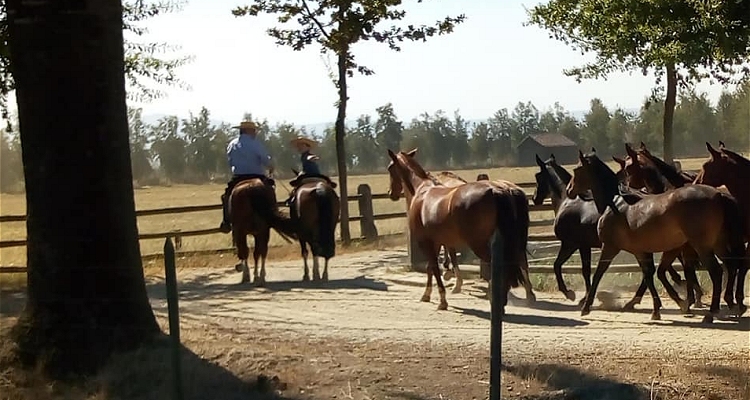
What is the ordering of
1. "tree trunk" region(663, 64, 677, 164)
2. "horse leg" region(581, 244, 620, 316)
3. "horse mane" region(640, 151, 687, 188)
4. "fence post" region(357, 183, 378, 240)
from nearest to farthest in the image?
"horse leg" region(581, 244, 620, 316) < "horse mane" region(640, 151, 687, 188) < "tree trunk" region(663, 64, 677, 164) < "fence post" region(357, 183, 378, 240)

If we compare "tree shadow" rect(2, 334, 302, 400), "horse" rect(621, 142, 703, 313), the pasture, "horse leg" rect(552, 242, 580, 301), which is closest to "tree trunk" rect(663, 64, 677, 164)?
the pasture

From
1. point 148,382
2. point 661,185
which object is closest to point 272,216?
point 661,185

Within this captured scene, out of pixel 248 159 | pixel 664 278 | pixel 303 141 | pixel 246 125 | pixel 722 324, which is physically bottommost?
pixel 722 324

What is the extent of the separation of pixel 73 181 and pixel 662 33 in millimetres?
9093

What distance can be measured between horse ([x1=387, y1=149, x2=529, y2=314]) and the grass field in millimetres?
5284

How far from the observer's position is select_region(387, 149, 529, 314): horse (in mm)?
9812

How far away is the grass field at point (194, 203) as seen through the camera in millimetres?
19312

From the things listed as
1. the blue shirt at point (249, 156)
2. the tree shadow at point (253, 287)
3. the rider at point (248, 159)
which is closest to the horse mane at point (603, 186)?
the tree shadow at point (253, 287)

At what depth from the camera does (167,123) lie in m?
40.5

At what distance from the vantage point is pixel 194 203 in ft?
103

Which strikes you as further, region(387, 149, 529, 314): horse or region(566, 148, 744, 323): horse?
region(387, 149, 529, 314): horse

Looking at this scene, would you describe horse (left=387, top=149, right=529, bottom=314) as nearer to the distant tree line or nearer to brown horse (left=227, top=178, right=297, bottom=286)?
brown horse (left=227, top=178, right=297, bottom=286)

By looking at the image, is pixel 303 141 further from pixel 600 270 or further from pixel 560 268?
pixel 600 270

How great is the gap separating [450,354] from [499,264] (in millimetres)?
2549
